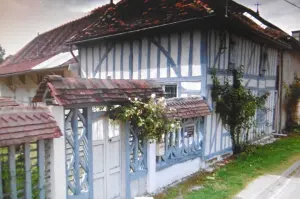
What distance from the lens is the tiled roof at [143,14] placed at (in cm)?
721

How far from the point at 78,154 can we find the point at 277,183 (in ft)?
16.6

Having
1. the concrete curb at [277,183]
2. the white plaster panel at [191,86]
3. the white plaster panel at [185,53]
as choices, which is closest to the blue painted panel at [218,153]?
the concrete curb at [277,183]

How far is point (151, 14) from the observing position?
340 inches

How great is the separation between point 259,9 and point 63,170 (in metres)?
10.5

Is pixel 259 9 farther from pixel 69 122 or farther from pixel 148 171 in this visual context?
pixel 69 122

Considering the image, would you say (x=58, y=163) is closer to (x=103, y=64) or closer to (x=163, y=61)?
(x=163, y=61)

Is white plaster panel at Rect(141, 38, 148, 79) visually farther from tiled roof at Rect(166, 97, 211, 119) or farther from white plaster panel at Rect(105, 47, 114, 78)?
tiled roof at Rect(166, 97, 211, 119)

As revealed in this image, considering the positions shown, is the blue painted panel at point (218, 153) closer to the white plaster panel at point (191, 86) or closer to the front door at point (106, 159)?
the white plaster panel at point (191, 86)

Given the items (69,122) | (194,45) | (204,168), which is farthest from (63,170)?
(194,45)

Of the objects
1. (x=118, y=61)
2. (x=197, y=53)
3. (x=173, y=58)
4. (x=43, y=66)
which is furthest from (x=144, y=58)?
(x=43, y=66)

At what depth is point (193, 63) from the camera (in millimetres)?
7379

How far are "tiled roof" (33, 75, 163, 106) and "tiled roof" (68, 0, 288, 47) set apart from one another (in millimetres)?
2974

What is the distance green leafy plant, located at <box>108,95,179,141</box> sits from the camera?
463cm

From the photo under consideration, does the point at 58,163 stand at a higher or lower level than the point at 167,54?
lower
